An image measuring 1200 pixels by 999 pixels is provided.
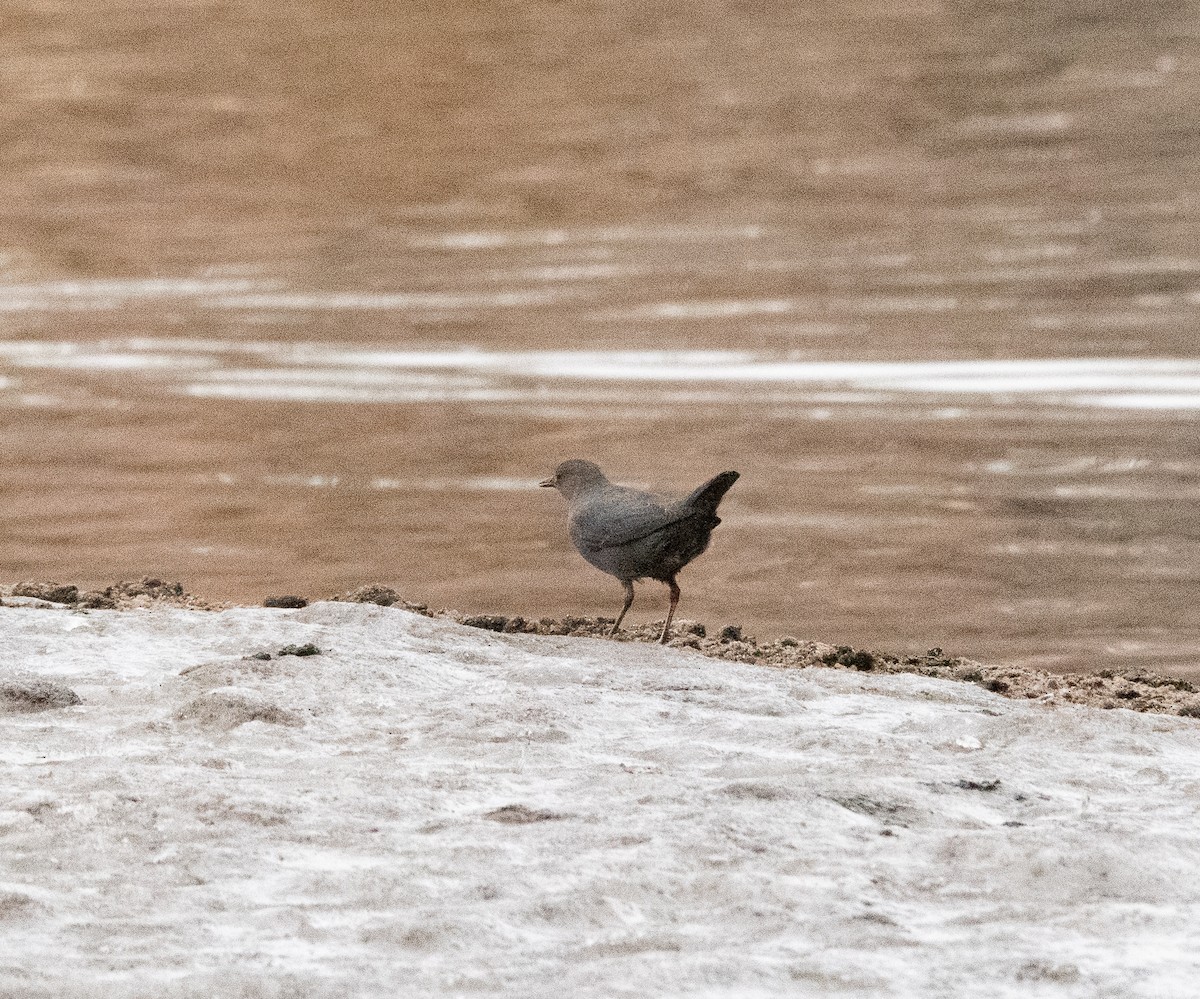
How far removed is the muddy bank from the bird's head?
403 mm

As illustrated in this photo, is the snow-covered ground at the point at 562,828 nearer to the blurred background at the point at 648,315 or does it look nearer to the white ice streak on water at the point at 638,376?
the blurred background at the point at 648,315

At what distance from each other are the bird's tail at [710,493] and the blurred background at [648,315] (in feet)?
2.07

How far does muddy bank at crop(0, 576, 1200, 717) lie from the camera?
5.77 metres

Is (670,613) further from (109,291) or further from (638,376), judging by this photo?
(109,291)

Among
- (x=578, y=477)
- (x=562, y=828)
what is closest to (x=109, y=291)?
(x=578, y=477)

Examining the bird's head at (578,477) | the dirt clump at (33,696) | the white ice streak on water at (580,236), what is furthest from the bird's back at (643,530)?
the white ice streak on water at (580,236)

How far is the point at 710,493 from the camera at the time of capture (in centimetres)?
607

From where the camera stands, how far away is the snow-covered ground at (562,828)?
141 inches

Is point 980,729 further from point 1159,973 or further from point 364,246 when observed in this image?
point 364,246

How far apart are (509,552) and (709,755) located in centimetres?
282

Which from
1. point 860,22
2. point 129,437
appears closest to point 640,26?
point 860,22

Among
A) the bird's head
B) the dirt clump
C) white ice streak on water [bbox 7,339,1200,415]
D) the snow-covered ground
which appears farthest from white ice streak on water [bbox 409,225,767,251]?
the dirt clump

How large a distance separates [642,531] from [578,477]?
52cm

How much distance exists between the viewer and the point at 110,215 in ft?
46.5
